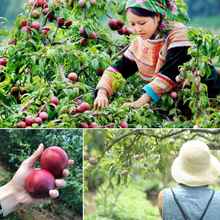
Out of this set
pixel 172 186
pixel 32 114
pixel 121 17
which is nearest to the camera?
pixel 172 186

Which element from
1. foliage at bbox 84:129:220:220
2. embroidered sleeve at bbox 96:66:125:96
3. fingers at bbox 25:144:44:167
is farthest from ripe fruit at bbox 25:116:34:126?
embroidered sleeve at bbox 96:66:125:96

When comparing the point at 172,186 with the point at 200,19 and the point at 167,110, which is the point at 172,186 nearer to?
the point at 167,110

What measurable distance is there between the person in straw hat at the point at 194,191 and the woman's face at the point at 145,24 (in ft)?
3.71

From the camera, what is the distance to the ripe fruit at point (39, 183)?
21.6ft

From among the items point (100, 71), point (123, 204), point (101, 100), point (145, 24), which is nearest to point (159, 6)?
point (145, 24)

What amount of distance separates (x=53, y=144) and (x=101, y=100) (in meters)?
0.68

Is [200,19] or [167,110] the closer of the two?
[167,110]

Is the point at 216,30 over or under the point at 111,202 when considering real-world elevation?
over

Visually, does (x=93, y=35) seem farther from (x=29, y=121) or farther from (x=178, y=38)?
(x=29, y=121)

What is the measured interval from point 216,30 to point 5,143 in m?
1.68

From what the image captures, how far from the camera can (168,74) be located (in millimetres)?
7262

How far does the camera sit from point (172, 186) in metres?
6.46

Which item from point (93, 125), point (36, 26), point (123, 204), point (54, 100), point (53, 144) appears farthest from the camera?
point (36, 26)

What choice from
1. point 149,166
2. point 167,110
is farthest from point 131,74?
point 149,166
